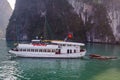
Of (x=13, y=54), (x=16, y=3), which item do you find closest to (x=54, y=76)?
(x=13, y=54)

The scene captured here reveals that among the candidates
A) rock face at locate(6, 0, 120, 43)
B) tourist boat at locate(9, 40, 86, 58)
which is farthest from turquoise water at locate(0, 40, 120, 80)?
rock face at locate(6, 0, 120, 43)

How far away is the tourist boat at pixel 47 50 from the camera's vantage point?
54.1 m

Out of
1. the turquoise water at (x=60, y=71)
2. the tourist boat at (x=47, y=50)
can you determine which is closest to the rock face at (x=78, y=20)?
the tourist boat at (x=47, y=50)

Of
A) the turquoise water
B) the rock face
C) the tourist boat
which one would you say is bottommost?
the turquoise water

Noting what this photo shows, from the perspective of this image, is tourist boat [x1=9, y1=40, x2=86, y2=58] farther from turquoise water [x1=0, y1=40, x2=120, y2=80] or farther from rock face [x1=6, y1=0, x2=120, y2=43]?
rock face [x1=6, y1=0, x2=120, y2=43]

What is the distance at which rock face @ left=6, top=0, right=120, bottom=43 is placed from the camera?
122 m

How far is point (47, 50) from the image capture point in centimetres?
5453

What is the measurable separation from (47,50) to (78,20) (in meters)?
73.5

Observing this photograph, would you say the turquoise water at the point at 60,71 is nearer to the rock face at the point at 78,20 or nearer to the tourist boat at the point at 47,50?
the tourist boat at the point at 47,50

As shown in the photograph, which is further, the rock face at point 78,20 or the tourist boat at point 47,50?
the rock face at point 78,20

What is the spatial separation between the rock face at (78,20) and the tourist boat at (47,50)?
61.5 m

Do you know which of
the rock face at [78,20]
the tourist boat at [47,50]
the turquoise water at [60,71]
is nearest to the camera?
the turquoise water at [60,71]

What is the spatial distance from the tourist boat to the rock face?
6149 cm

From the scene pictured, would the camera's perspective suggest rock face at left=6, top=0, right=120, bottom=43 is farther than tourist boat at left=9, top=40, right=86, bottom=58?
Yes
